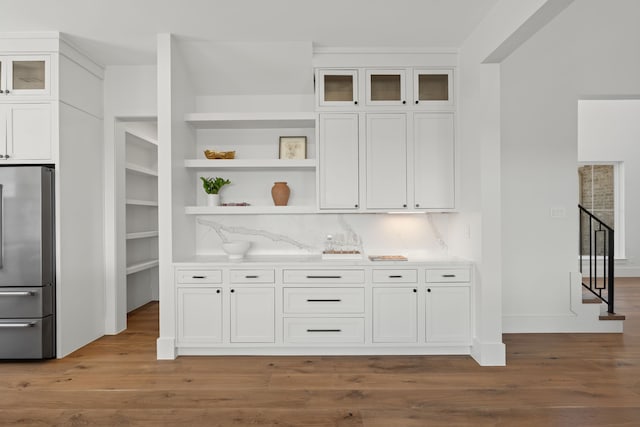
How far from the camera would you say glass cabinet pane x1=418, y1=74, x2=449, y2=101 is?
3.87 m

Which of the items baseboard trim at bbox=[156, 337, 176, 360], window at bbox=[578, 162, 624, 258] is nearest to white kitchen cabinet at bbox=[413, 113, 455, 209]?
baseboard trim at bbox=[156, 337, 176, 360]

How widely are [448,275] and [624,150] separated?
6.16 metres

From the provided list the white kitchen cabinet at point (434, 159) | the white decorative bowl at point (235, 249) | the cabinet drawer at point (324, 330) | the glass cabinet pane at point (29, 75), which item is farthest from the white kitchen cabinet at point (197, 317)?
the glass cabinet pane at point (29, 75)

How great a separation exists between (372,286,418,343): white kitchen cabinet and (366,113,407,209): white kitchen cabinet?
2.89ft

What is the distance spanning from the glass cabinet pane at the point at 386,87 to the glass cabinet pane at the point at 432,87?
207 mm

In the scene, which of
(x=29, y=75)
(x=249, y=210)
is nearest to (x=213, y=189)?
(x=249, y=210)

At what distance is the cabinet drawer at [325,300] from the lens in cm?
359

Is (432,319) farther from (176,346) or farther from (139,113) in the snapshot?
(139,113)

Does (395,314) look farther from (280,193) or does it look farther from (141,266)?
(141,266)

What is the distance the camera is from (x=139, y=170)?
199 inches

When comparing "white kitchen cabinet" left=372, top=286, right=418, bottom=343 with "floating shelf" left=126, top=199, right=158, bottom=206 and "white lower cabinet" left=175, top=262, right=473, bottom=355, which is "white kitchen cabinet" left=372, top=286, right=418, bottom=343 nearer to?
"white lower cabinet" left=175, top=262, right=473, bottom=355

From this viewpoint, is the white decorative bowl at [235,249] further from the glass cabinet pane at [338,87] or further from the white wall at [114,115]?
the glass cabinet pane at [338,87]

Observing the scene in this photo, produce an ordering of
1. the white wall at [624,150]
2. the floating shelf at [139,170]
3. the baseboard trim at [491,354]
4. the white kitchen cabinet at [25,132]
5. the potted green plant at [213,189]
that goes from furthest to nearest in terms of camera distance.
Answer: the white wall at [624,150] < the floating shelf at [139,170] < the potted green plant at [213,189] < the white kitchen cabinet at [25,132] < the baseboard trim at [491,354]

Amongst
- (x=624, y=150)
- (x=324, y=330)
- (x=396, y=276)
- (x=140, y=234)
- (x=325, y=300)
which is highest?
(x=624, y=150)
